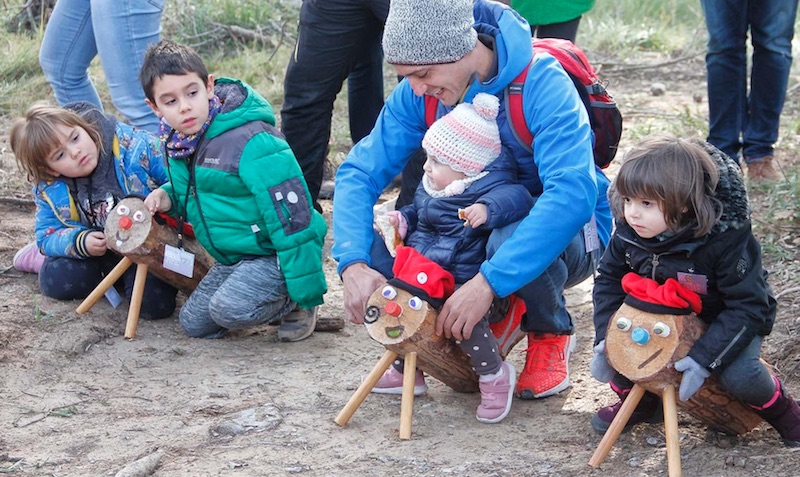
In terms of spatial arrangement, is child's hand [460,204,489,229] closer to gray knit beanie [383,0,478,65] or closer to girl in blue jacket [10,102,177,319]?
gray knit beanie [383,0,478,65]

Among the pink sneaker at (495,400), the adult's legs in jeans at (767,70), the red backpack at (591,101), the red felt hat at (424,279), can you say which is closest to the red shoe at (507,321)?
the pink sneaker at (495,400)

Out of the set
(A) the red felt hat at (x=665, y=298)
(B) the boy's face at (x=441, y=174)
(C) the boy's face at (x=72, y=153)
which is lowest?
(C) the boy's face at (x=72, y=153)

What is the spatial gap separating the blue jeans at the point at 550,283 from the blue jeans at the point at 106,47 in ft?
6.19

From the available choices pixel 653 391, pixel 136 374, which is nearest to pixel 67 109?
pixel 136 374

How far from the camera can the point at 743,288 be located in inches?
112

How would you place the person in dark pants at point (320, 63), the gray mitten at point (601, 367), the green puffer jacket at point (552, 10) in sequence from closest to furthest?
the gray mitten at point (601, 367) < the person in dark pants at point (320, 63) < the green puffer jacket at point (552, 10)

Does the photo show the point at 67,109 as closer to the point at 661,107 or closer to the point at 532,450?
the point at 532,450

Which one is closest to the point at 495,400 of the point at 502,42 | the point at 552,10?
the point at 502,42

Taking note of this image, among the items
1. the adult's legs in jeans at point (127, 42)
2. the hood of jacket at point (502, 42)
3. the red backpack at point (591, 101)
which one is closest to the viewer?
the hood of jacket at point (502, 42)

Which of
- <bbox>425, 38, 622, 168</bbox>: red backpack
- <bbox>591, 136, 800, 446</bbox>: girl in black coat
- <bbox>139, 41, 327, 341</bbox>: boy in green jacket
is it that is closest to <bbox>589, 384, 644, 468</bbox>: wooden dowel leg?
<bbox>591, 136, 800, 446</bbox>: girl in black coat

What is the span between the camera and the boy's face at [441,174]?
344cm

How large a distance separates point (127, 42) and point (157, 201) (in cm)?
99

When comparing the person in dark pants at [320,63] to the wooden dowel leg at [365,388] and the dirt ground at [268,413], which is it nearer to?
the dirt ground at [268,413]

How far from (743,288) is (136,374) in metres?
2.26
